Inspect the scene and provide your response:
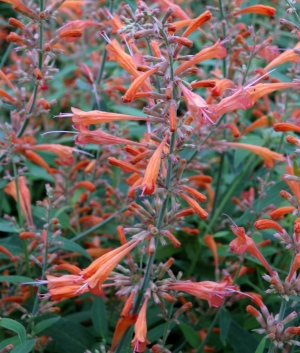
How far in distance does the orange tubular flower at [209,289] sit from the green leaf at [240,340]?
58cm

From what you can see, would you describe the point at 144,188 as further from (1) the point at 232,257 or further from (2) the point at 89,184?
(1) the point at 232,257

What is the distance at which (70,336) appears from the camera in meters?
2.99

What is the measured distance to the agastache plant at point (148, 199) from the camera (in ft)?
8.09

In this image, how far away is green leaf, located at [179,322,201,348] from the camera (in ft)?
10.3

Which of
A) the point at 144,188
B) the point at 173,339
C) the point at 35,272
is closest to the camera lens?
the point at 144,188

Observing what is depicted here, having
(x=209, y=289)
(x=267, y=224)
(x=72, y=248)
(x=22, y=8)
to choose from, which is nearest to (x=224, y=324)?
(x=209, y=289)

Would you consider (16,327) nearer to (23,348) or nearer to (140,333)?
(23,348)

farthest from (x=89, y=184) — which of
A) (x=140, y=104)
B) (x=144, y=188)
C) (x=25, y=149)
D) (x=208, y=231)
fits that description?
(x=140, y=104)

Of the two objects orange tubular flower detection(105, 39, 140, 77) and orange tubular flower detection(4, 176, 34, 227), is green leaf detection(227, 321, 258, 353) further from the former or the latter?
orange tubular flower detection(105, 39, 140, 77)

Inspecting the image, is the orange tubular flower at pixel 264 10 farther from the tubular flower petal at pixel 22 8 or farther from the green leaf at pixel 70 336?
the green leaf at pixel 70 336

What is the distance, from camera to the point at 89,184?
144 inches

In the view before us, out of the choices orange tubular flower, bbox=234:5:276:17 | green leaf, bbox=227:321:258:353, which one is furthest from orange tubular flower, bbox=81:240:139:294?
orange tubular flower, bbox=234:5:276:17

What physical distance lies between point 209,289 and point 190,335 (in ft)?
2.42

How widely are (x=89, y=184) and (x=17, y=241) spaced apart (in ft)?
1.91
